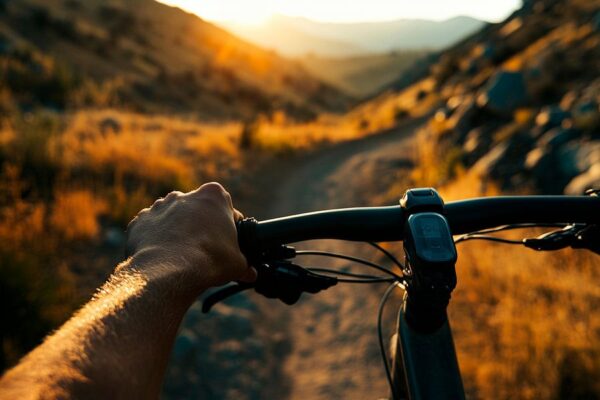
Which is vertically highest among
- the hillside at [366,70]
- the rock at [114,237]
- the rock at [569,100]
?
the hillside at [366,70]

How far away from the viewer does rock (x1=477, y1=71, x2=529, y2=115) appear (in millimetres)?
11016

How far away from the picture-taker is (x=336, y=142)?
1856cm

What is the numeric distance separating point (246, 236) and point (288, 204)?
834cm

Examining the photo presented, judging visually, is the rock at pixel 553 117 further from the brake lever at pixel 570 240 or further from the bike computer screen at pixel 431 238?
Result: the bike computer screen at pixel 431 238

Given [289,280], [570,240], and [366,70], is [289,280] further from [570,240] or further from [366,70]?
[366,70]

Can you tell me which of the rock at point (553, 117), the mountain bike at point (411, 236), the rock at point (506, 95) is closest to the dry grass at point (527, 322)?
the mountain bike at point (411, 236)

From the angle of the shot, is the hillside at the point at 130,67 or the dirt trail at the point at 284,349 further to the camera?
the hillside at the point at 130,67

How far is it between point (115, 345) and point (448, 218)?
0.97 m

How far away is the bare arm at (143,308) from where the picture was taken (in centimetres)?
71

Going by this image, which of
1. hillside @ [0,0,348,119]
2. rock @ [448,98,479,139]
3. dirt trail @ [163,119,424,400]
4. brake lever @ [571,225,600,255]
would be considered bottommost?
brake lever @ [571,225,600,255]

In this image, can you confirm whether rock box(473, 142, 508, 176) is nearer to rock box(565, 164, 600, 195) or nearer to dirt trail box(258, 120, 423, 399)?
rock box(565, 164, 600, 195)

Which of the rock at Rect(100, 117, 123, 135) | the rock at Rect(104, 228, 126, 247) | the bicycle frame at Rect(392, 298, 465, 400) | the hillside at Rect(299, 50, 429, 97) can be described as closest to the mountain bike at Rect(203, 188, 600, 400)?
the bicycle frame at Rect(392, 298, 465, 400)

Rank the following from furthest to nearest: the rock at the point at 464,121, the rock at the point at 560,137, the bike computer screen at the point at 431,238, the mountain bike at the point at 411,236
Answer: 1. the rock at the point at 464,121
2. the rock at the point at 560,137
3. the mountain bike at the point at 411,236
4. the bike computer screen at the point at 431,238

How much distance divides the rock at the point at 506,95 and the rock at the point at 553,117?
208 centimetres
